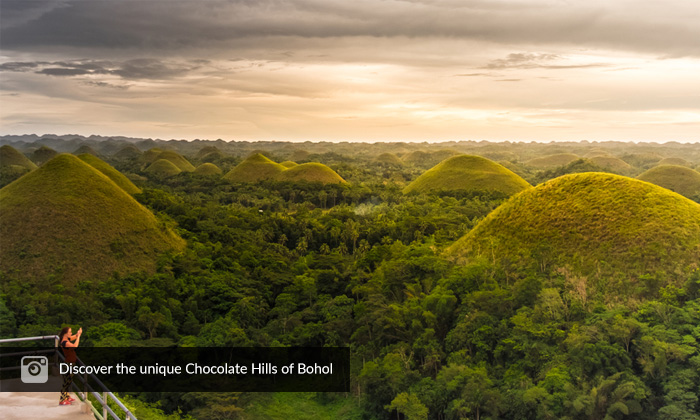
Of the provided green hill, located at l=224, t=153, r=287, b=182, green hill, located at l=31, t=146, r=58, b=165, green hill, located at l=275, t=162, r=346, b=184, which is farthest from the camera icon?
green hill, located at l=31, t=146, r=58, b=165

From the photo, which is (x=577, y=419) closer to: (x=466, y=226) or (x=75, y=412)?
(x=75, y=412)

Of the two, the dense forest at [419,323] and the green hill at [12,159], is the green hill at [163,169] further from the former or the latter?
the dense forest at [419,323]

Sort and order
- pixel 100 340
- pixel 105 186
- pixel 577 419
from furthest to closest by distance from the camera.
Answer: pixel 105 186
pixel 100 340
pixel 577 419

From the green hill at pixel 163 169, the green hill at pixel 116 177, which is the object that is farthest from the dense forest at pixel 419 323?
the green hill at pixel 163 169

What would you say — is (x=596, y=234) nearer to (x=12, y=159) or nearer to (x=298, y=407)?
(x=298, y=407)

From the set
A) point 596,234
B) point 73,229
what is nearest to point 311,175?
point 73,229

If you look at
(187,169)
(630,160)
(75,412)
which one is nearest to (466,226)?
(75,412)
